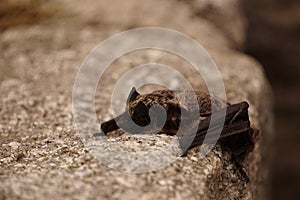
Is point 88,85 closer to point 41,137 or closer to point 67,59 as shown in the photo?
point 67,59

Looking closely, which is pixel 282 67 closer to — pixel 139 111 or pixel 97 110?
pixel 97 110

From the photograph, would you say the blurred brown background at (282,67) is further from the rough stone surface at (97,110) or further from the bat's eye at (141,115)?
the bat's eye at (141,115)

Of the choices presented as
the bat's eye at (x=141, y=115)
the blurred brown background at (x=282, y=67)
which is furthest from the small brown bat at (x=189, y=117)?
the blurred brown background at (x=282, y=67)

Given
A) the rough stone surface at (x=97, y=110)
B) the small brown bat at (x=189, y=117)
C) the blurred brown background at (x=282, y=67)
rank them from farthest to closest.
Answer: the blurred brown background at (x=282, y=67)
the small brown bat at (x=189, y=117)
the rough stone surface at (x=97, y=110)

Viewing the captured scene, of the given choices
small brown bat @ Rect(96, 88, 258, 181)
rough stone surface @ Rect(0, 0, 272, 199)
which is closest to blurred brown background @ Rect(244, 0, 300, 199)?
rough stone surface @ Rect(0, 0, 272, 199)

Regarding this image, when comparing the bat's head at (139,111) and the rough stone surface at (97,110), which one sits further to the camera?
the bat's head at (139,111)

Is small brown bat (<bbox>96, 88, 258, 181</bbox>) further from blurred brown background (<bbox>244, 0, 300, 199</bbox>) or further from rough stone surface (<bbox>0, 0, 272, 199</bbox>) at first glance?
blurred brown background (<bbox>244, 0, 300, 199</bbox>)

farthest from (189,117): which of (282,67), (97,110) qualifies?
(282,67)

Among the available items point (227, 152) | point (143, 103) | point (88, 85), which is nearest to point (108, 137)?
point (143, 103)
